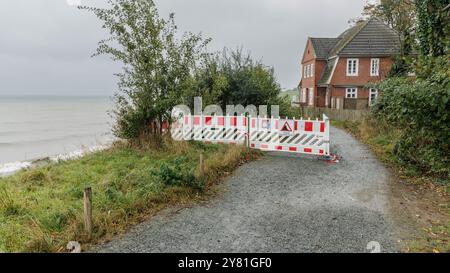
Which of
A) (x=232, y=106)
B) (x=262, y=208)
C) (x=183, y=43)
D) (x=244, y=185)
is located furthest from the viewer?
(x=232, y=106)

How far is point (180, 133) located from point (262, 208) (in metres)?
7.49

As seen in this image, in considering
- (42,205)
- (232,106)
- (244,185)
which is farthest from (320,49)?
(42,205)

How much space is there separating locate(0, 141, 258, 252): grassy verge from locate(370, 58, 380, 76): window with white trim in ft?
77.8

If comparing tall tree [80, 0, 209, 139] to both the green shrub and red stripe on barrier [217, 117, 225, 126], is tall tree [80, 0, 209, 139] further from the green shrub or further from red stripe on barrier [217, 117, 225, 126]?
the green shrub

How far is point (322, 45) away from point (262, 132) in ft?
93.0

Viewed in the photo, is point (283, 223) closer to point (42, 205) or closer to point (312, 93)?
point (42, 205)

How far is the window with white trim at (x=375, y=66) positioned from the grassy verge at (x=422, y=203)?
20244mm

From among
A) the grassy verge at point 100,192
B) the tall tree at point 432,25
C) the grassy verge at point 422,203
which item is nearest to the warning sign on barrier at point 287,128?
the grassy verge at point 100,192

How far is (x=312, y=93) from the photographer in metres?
36.7

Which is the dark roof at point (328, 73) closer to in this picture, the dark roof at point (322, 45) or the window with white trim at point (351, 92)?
the dark roof at point (322, 45)

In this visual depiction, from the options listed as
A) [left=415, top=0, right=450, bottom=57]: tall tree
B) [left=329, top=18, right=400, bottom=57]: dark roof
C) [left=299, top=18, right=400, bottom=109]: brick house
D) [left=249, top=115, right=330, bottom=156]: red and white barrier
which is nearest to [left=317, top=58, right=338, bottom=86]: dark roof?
[left=299, top=18, right=400, bottom=109]: brick house

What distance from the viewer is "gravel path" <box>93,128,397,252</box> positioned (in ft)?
15.5

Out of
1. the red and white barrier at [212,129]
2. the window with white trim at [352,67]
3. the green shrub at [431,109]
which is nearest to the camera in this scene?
the green shrub at [431,109]

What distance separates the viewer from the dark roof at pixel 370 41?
29884 mm
